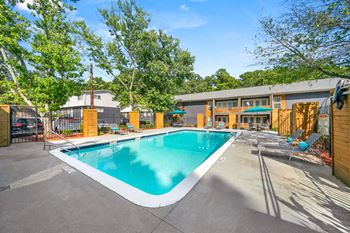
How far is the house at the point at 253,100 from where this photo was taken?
55.5 feet

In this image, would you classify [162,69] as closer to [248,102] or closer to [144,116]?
[248,102]

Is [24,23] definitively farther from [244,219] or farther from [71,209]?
[244,219]

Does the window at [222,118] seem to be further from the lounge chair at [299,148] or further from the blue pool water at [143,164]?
the lounge chair at [299,148]

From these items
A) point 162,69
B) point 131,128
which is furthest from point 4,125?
point 162,69

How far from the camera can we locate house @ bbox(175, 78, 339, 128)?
16922 mm

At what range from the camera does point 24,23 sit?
9.27 metres

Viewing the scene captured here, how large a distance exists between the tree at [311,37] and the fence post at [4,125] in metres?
14.0

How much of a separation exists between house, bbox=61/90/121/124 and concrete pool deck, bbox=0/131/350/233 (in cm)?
2178

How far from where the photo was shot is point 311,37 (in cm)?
539

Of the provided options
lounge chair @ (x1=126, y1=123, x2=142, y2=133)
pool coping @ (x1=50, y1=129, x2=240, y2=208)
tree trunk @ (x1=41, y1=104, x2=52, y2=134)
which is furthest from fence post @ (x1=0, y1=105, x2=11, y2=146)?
lounge chair @ (x1=126, y1=123, x2=142, y2=133)

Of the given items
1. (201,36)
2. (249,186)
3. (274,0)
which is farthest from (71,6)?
(249,186)

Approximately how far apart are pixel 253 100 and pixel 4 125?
24.6 metres

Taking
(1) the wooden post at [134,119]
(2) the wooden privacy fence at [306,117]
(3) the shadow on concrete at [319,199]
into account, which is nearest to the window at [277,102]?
(2) the wooden privacy fence at [306,117]

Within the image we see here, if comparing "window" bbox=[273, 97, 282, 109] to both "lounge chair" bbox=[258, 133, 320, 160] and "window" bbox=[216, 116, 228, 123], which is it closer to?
"window" bbox=[216, 116, 228, 123]
